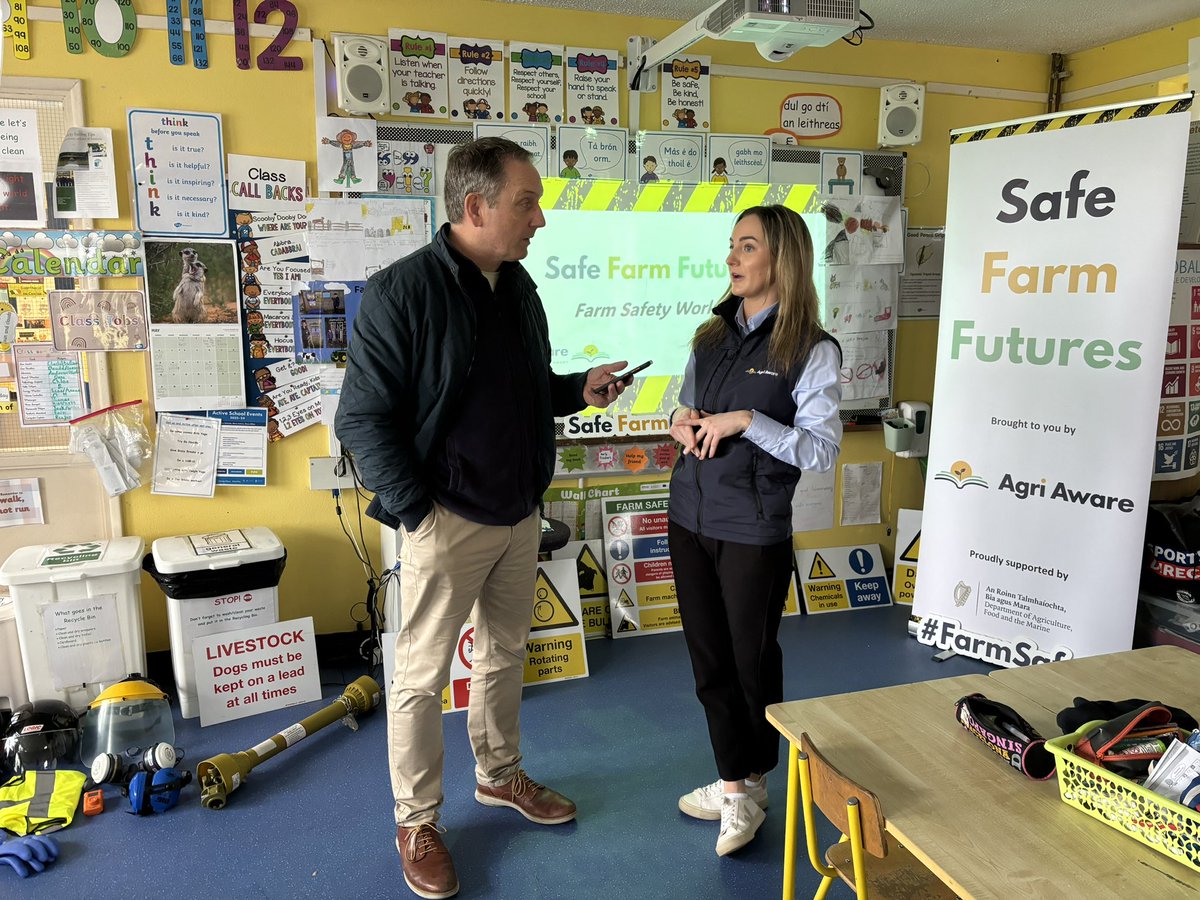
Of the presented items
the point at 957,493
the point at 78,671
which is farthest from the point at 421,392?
the point at 957,493

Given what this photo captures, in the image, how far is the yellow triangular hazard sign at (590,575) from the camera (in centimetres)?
375

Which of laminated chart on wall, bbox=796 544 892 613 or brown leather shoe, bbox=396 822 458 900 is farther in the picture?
laminated chart on wall, bbox=796 544 892 613

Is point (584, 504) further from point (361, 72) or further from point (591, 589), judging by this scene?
point (361, 72)

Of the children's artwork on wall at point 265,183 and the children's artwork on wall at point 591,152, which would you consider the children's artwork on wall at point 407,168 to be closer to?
the children's artwork on wall at point 265,183

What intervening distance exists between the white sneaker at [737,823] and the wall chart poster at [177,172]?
105 inches

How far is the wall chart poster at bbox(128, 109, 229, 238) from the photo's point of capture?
3.00 meters

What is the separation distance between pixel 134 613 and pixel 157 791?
756mm

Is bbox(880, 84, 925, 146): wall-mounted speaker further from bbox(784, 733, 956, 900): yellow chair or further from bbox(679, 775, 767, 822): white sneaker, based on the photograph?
bbox(784, 733, 956, 900): yellow chair

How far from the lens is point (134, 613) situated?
2943 millimetres

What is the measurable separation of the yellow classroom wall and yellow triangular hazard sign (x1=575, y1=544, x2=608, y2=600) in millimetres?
903

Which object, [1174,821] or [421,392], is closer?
[1174,821]

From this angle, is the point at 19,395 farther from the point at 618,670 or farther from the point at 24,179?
the point at 618,670

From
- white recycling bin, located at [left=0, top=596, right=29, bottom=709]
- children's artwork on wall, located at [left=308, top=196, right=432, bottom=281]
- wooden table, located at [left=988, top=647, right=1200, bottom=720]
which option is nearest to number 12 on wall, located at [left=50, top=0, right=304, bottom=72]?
children's artwork on wall, located at [left=308, top=196, right=432, bottom=281]

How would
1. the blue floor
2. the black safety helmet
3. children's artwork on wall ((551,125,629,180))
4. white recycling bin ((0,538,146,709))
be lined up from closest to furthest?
the blue floor < the black safety helmet < white recycling bin ((0,538,146,709)) < children's artwork on wall ((551,125,629,180))
